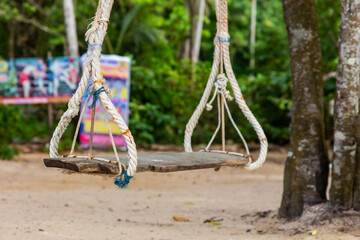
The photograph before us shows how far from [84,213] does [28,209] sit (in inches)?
17.6

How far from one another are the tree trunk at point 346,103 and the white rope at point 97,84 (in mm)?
1682

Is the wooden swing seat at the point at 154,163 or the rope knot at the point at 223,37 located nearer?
the wooden swing seat at the point at 154,163

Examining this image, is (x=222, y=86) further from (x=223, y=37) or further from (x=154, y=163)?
(x=154, y=163)

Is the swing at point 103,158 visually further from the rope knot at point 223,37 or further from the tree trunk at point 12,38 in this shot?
the tree trunk at point 12,38

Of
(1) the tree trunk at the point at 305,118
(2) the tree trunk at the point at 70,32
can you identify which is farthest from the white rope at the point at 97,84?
(2) the tree trunk at the point at 70,32

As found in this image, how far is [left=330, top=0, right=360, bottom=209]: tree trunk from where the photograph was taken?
325 centimetres

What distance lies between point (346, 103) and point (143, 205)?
206 centimetres

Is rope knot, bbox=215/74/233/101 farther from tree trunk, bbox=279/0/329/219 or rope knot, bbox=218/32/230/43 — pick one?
tree trunk, bbox=279/0/329/219

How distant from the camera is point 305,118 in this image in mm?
3508

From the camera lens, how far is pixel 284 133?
8.34 meters

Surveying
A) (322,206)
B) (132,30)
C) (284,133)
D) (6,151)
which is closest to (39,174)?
(6,151)

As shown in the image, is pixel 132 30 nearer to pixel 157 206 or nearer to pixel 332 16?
pixel 332 16

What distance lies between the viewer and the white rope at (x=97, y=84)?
2121mm

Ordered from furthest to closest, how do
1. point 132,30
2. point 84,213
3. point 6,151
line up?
1. point 132,30
2. point 6,151
3. point 84,213
